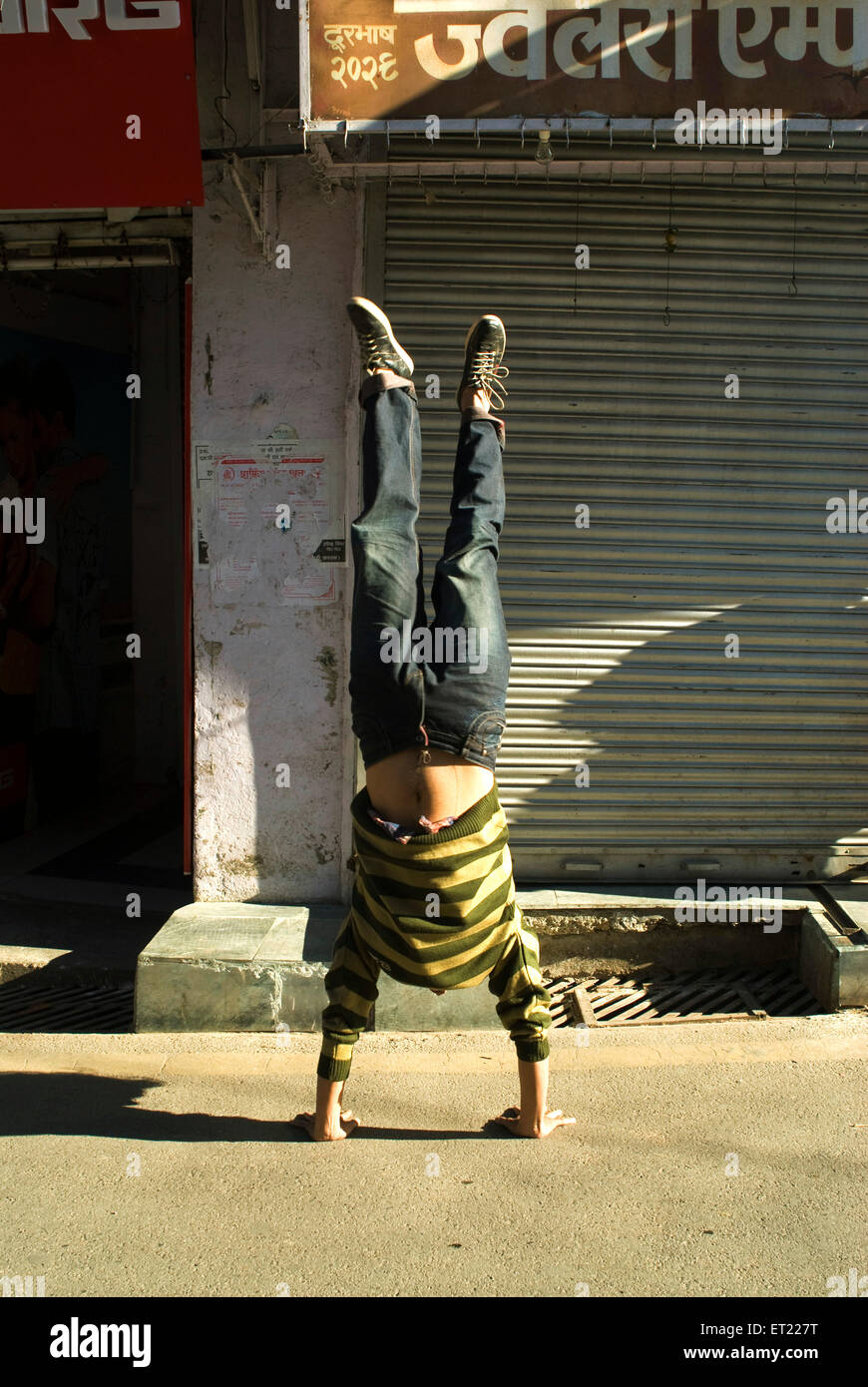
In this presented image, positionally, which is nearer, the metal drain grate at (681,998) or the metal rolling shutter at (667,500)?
the metal drain grate at (681,998)

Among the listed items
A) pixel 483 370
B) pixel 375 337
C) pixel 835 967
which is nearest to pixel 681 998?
pixel 835 967

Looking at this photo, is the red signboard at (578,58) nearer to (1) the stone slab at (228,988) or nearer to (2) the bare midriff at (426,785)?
(2) the bare midriff at (426,785)

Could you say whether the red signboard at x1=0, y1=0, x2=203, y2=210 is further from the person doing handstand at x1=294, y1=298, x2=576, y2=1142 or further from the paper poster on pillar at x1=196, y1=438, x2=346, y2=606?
the person doing handstand at x1=294, y1=298, x2=576, y2=1142

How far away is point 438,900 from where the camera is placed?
3.27 meters

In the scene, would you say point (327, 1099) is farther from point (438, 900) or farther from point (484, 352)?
point (484, 352)

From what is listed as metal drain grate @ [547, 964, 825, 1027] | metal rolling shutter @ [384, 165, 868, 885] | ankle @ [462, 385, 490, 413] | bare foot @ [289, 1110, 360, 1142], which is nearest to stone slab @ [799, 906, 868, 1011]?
metal drain grate @ [547, 964, 825, 1027]

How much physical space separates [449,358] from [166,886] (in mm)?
3264

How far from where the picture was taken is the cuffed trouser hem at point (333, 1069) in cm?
352

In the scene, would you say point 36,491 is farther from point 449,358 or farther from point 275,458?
A: point 449,358

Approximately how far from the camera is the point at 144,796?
27.1 ft

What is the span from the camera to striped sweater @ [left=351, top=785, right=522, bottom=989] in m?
3.27

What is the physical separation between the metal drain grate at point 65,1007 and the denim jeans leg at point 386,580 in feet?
7.09

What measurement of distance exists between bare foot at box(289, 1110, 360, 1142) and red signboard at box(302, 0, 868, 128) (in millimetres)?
3520

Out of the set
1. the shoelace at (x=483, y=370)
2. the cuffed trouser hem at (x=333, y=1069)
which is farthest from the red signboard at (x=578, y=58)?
the cuffed trouser hem at (x=333, y=1069)
